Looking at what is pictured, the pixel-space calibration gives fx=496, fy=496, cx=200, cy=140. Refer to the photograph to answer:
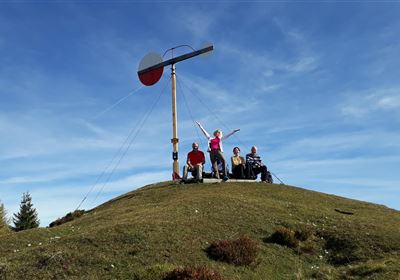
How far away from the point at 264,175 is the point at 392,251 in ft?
37.5

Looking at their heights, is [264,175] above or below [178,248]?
above

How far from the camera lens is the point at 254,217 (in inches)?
687

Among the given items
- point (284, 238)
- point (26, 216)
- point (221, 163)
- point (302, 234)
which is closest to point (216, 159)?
point (221, 163)

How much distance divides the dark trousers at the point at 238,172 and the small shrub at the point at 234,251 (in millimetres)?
11470

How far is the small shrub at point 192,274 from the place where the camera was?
435 inches

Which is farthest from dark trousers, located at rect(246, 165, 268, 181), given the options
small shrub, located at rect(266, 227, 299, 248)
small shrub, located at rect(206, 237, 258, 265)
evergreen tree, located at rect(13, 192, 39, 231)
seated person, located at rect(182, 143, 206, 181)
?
evergreen tree, located at rect(13, 192, 39, 231)

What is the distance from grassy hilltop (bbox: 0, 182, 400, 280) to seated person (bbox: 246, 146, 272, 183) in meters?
3.70

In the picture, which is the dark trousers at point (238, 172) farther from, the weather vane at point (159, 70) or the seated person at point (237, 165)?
the weather vane at point (159, 70)

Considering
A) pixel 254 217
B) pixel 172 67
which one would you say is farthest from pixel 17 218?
pixel 254 217

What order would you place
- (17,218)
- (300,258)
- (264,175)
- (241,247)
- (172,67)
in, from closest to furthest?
(241,247) < (300,258) < (264,175) < (172,67) < (17,218)

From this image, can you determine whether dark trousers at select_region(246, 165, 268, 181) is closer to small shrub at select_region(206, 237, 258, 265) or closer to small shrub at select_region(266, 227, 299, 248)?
small shrub at select_region(266, 227, 299, 248)

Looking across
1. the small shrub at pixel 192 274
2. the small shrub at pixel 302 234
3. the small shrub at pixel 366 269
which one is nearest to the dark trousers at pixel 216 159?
the small shrub at pixel 302 234

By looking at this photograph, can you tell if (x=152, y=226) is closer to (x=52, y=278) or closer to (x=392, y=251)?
(x=52, y=278)

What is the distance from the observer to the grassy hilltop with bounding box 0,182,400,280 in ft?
40.3
